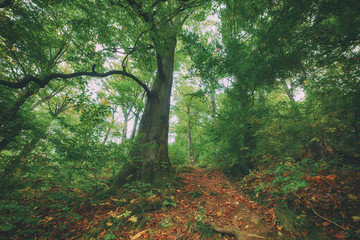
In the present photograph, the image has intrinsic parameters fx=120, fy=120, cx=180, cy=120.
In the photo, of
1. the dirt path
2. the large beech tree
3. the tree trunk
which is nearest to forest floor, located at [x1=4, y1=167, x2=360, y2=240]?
the dirt path

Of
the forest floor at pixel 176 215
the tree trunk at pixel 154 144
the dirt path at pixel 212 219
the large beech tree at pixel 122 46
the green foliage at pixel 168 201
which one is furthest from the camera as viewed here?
the tree trunk at pixel 154 144

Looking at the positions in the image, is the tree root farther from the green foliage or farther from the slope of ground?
the green foliage

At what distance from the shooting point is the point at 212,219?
2.71 metres

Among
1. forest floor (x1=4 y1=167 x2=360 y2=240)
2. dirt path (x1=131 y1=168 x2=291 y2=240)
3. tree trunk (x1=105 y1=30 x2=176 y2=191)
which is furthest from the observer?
tree trunk (x1=105 y1=30 x2=176 y2=191)

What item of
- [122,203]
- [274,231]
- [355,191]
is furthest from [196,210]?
[355,191]

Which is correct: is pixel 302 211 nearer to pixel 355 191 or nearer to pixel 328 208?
pixel 328 208

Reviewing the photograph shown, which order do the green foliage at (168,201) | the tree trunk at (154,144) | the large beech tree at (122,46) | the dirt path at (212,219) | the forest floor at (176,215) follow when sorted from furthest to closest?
1. the tree trunk at (154,144)
2. the large beech tree at (122,46)
3. the green foliage at (168,201)
4. the dirt path at (212,219)
5. the forest floor at (176,215)

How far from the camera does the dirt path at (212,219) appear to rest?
224 centimetres

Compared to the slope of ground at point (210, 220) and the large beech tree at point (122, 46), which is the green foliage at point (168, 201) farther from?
the large beech tree at point (122, 46)

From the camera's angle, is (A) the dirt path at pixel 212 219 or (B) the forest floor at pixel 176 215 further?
(A) the dirt path at pixel 212 219

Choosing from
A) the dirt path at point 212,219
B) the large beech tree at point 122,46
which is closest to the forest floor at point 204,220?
the dirt path at point 212,219

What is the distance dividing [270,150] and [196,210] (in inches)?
127

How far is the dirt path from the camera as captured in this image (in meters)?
2.24

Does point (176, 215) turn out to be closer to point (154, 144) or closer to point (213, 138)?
point (154, 144)
